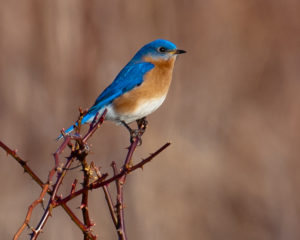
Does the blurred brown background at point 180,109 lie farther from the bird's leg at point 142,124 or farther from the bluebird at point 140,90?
the bird's leg at point 142,124

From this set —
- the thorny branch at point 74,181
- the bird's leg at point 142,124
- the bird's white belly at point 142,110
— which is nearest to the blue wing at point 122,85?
the bird's white belly at point 142,110

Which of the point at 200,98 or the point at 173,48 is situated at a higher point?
the point at 200,98

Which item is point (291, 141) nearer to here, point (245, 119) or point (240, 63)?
point (245, 119)

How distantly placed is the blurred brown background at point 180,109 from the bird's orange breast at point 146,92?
6.71 ft

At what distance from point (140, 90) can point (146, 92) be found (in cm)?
5

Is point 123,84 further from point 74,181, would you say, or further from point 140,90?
point 74,181

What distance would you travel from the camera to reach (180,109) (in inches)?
249

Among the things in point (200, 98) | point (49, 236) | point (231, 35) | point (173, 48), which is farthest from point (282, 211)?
point (173, 48)

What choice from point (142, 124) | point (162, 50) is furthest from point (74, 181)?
point (162, 50)

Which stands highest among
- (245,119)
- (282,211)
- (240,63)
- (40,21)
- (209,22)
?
(40,21)

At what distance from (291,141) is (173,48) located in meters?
2.97

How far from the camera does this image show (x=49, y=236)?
5777mm

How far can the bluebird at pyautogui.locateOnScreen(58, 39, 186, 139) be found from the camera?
395 cm

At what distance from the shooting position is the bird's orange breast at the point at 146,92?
3.96m
